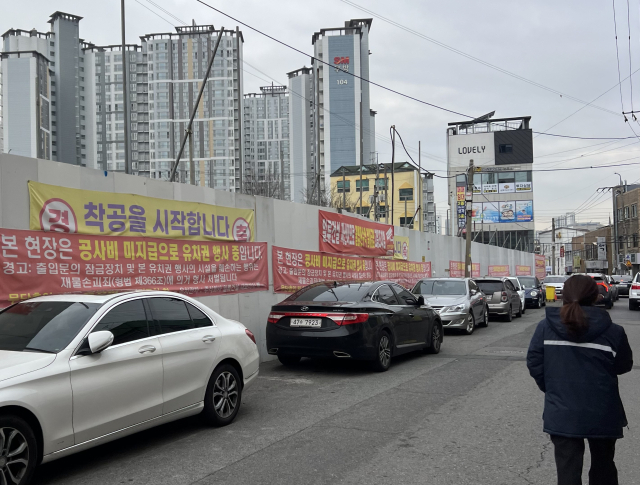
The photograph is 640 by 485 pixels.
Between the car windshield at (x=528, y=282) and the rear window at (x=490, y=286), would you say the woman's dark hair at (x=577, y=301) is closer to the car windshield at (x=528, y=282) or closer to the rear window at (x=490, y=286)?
the rear window at (x=490, y=286)

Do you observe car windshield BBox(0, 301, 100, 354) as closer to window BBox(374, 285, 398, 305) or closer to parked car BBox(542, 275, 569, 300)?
window BBox(374, 285, 398, 305)

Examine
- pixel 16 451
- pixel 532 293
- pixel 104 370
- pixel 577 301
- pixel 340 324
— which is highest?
pixel 577 301

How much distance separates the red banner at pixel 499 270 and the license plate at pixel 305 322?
3343 cm

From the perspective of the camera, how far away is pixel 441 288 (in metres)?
17.2

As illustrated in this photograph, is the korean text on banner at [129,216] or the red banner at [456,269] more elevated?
the korean text on banner at [129,216]

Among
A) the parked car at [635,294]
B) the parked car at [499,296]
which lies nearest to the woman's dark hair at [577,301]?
the parked car at [499,296]

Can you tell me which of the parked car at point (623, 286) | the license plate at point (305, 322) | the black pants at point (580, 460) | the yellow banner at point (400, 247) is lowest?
the parked car at point (623, 286)

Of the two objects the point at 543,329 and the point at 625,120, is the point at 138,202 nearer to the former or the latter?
the point at 543,329

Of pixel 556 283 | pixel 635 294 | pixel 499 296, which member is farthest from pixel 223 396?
pixel 556 283

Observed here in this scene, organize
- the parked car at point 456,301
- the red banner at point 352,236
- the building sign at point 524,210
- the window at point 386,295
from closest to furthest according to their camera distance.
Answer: the window at point 386,295, the red banner at point 352,236, the parked car at point 456,301, the building sign at point 524,210

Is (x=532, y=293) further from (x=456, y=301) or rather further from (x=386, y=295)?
(x=386, y=295)

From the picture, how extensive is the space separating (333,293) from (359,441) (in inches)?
174

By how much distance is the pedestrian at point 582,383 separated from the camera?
11.4 feet

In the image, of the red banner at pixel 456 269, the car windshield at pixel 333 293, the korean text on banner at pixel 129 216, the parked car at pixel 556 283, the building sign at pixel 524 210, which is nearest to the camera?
the korean text on banner at pixel 129 216
